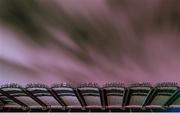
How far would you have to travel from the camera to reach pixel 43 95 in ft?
111

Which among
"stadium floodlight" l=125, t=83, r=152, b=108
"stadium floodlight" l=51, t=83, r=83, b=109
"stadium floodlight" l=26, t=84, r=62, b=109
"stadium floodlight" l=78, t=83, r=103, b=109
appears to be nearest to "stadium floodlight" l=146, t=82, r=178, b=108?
"stadium floodlight" l=125, t=83, r=152, b=108

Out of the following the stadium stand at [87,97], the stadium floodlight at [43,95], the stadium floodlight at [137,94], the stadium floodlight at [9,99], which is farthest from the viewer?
the stadium floodlight at [9,99]

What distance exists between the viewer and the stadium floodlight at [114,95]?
33.7m

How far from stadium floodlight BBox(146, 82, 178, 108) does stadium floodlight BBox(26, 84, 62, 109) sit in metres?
9.95

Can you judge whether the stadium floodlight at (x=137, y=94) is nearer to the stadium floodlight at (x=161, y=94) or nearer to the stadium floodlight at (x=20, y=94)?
the stadium floodlight at (x=161, y=94)

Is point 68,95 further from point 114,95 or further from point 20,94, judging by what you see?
point 20,94

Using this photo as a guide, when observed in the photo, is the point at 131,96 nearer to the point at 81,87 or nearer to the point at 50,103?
the point at 81,87

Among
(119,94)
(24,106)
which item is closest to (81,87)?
(119,94)

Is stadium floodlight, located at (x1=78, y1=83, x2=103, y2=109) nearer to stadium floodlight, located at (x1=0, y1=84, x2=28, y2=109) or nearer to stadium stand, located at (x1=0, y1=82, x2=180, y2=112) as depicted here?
stadium stand, located at (x1=0, y1=82, x2=180, y2=112)

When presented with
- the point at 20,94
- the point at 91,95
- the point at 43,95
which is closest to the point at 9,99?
the point at 20,94

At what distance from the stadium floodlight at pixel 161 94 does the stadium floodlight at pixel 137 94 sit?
65cm

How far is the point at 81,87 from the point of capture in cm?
3381

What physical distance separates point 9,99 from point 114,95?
37.5ft

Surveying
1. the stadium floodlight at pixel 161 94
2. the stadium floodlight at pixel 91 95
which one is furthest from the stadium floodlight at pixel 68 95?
the stadium floodlight at pixel 161 94
